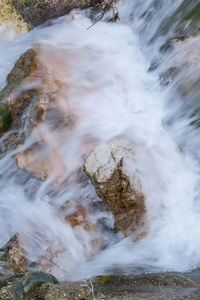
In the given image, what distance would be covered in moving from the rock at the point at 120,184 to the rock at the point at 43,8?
5042mm

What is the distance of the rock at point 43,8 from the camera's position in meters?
7.14

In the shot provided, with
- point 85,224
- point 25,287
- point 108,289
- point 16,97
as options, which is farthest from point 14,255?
point 16,97

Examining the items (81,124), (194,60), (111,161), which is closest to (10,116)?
(81,124)

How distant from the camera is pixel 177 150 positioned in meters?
4.53

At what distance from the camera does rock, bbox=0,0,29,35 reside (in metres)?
7.13

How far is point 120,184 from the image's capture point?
3627 mm

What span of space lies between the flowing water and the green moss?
27 centimetres

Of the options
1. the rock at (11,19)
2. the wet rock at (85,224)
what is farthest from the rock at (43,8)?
the wet rock at (85,224)

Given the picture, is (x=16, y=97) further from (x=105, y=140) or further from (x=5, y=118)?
(x=105, y=140)

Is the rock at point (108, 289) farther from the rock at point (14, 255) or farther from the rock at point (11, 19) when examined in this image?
the rock at point (11, 19)

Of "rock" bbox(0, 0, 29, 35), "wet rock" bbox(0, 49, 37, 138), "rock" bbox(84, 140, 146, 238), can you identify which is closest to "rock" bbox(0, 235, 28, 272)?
"rock" bbox(84, 140, 146, 238)

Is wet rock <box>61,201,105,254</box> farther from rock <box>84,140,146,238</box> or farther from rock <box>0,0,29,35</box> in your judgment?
rock <box>0,0,29,35</box>

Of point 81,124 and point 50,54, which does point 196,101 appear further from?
point 50,54

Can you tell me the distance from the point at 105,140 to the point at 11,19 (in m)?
4.69
